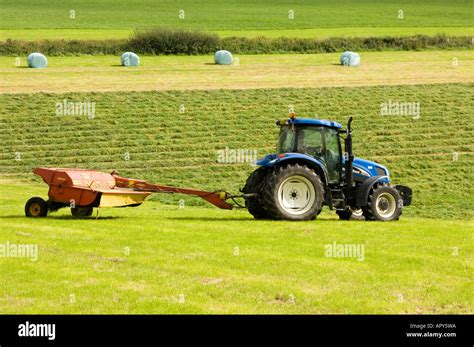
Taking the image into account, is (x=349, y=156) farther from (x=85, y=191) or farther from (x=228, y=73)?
(x=228, y=73)

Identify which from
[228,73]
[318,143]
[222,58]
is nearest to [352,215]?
[318,143]

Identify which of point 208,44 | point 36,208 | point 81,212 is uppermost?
point 208,44

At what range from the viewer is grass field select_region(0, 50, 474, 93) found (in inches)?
1801

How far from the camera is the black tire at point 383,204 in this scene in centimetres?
2080

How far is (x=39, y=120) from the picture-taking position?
38.6 metres

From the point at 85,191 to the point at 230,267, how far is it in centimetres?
520

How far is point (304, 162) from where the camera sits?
20406mm

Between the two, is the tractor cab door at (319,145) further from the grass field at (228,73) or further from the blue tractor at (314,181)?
the grass field at (228,73)

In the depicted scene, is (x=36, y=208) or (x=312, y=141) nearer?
(x=36, y=208)

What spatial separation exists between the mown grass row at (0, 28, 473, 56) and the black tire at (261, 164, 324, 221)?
39.2m

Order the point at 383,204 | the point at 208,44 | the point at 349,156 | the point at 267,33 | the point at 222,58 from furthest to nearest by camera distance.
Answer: the point at 267,33 < the point at 208,44 < the point at 222,58 < the point at 383,204 < the point at 349,156

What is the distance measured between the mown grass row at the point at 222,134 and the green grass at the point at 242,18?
23.4 meters
